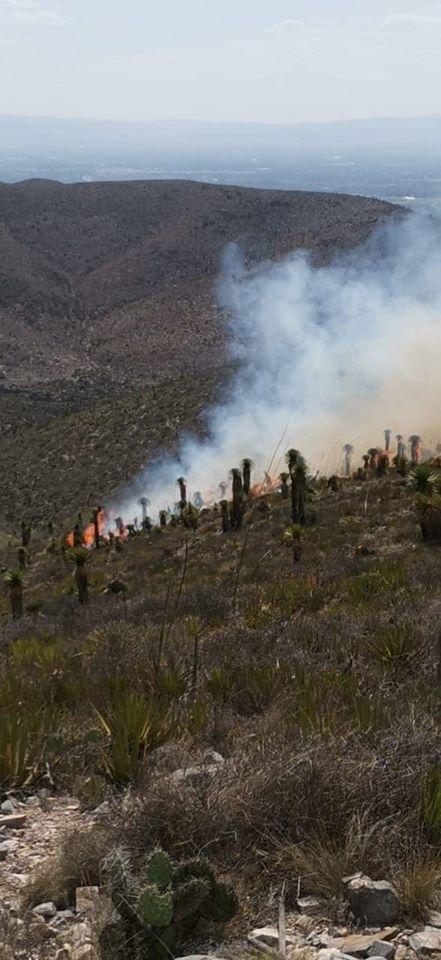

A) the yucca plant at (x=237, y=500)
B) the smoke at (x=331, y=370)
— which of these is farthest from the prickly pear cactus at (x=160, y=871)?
the smoke at (x=331, y=370)

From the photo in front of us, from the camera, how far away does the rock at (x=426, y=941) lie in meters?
4.24

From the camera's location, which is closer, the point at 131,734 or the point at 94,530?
the point at 131,734

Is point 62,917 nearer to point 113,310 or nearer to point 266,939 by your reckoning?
point 266,939

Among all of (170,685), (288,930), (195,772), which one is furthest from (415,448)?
(288,930)

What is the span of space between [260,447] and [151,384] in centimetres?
3679

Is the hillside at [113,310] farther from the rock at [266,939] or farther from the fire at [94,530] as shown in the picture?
the rock at [266,939]

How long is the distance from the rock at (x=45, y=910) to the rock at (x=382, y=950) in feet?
5.26

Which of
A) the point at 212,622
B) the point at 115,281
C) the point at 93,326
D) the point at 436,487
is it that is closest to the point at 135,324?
the point at 93,326

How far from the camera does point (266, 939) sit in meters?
4.42

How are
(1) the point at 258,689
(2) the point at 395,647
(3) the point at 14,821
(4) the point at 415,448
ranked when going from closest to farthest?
(3) the point at 14,821 → (1) the point at 258,689 → (2) the point at 395,647 → (4) the point at 415,448

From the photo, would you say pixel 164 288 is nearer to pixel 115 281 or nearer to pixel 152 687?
pixel 115 281

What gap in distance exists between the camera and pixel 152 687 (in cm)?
876

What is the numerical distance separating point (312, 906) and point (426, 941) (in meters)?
0.66

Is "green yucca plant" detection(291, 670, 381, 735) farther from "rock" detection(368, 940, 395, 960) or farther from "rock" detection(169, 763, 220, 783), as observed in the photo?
"rock" detection(368, 940, 395, 960)
